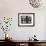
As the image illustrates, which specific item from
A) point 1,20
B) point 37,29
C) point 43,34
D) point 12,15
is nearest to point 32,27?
point 37,29

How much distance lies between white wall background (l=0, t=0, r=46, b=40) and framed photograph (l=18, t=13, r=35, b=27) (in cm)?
10

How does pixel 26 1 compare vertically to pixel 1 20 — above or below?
above

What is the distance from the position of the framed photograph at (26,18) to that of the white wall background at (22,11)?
0.34ft

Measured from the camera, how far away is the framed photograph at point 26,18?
4.41 meters

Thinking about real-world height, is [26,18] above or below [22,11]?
below

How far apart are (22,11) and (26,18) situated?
28 cm

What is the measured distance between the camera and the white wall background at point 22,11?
4.39 m

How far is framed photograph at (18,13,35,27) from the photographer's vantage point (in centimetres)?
441

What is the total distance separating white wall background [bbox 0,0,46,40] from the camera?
4.39 meters

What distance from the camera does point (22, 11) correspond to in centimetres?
441

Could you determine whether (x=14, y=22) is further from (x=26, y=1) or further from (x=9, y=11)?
(x=26, y=1)

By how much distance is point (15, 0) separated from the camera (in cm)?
442

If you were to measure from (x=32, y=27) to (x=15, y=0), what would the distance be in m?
1.11

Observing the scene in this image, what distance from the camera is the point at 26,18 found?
14.6 ft
